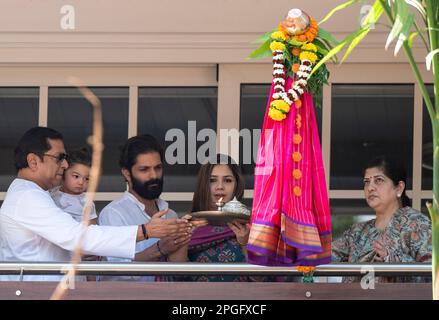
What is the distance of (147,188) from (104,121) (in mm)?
1489

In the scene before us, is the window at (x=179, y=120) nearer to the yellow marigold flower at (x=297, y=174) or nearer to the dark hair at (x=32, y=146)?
the dark hair at (x=32, y=146)

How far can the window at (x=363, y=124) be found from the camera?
788 cm

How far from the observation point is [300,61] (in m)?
5.89

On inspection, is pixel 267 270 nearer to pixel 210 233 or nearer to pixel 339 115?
pixel 210 233

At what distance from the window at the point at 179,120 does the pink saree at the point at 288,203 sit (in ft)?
6.60

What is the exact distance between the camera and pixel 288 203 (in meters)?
5.78

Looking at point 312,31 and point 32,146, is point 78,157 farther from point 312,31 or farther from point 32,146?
point 312,31

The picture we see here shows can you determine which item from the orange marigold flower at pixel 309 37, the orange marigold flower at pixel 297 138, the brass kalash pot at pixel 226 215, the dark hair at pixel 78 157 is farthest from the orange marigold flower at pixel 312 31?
the dark hair at pixel 78 157

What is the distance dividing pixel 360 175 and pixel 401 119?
1.45ft

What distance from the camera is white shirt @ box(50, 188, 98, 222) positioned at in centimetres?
692

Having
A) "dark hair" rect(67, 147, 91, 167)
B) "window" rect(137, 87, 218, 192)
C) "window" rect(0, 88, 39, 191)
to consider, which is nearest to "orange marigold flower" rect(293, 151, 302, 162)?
"dark hair" rect(67, 147, 91, 167)

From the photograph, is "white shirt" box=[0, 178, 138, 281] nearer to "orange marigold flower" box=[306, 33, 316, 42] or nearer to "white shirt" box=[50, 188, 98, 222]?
"white shirt" box=[50, 188, 98, 222]

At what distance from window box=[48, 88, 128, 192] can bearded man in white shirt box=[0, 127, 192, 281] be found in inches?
58.5
